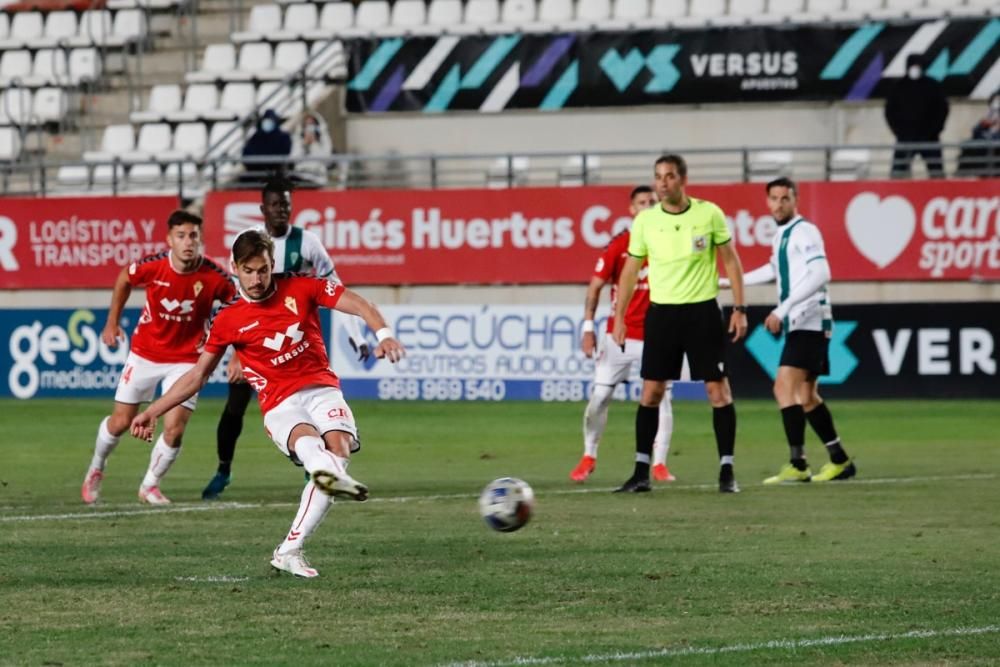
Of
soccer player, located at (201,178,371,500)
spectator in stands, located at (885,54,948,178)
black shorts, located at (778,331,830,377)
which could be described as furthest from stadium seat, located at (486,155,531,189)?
soccer player, located at (201,178,371,500)

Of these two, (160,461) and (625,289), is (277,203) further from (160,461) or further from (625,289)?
(625,289)

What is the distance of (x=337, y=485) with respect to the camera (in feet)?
29.9

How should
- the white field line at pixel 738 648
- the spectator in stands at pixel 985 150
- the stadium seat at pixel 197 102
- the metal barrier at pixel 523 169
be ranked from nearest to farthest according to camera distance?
the white field line at pixel 738 648
the spectator in stands at pixel 985 150
the metal barrier at pixel 523 169
the stadium seat at pixel 197 102

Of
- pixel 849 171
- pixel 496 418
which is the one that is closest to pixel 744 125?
pixel 849 171

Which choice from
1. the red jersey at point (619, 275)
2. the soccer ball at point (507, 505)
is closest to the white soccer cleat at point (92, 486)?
the red jersey at point (619, 275)

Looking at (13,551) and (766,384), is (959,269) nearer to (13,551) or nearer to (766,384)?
(766,384)

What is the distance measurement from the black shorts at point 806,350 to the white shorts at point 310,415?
20.4 feet

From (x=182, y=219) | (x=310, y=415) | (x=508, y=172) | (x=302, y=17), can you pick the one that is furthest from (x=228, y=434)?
(x=302, y=17)

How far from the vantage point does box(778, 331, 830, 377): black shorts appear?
614 inches

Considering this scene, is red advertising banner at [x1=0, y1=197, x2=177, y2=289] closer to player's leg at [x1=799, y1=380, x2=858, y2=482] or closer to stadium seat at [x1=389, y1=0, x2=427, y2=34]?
stadium seat at [x1=389, y1=0, x2=427, y2=34]

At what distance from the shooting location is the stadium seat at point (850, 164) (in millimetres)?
27766

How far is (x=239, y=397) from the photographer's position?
14.3 meters

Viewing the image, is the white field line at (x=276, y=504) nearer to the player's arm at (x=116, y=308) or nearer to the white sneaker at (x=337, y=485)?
the player's arm at (x=116, y=308)

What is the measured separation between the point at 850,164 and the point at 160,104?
40.2ft
